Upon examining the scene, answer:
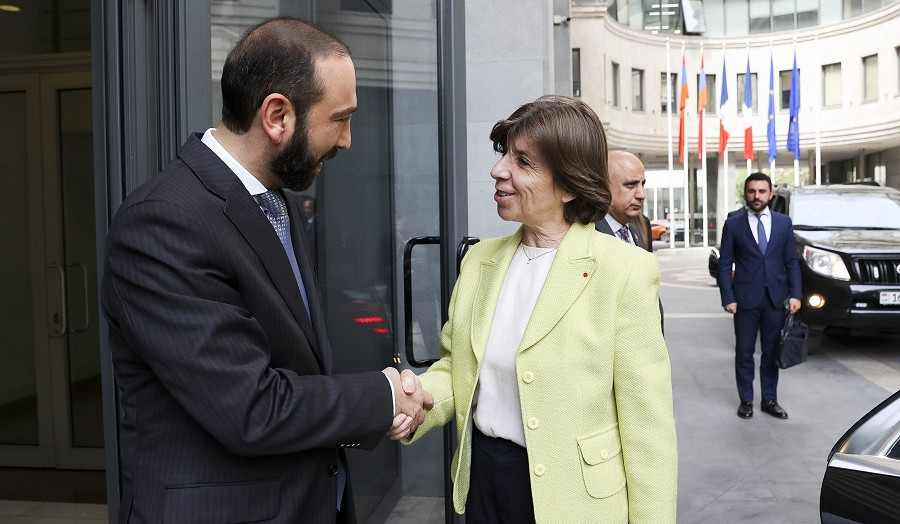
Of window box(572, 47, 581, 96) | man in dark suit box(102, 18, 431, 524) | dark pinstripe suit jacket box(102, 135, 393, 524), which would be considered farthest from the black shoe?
window box(572, 47, 581, 96)

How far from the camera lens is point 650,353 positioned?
2.11m

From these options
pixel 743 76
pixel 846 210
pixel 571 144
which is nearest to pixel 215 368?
pixel 571 144

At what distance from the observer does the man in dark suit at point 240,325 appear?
153cm

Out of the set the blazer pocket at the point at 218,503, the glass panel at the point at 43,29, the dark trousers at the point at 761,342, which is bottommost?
the dark trousers at the point at 761,342

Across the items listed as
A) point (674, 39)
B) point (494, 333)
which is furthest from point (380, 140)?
point (674, 39)

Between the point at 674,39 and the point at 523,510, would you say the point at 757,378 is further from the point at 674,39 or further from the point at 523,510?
the point at 674,39

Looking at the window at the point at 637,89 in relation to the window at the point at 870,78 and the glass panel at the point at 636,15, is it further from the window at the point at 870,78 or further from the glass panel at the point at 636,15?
the window at the point at 870,78

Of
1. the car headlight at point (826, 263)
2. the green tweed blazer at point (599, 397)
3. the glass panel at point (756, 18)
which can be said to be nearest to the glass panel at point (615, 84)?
the glass panel at point (756, 18)

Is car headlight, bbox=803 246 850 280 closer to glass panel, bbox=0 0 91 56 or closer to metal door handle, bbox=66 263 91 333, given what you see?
metal door handle, bbox=66 263 91 333

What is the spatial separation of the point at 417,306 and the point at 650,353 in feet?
5.83

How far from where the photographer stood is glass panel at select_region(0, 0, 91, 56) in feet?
20.4

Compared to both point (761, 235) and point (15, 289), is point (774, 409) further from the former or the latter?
point (15, 289)

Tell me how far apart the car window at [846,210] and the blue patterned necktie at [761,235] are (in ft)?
10.1

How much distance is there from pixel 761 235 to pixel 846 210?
386 cm
